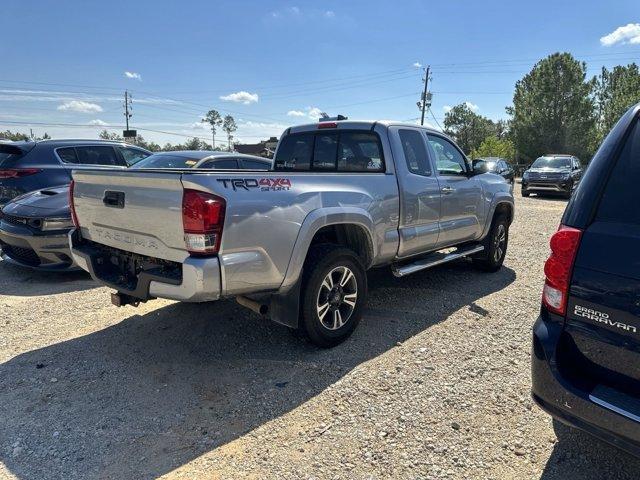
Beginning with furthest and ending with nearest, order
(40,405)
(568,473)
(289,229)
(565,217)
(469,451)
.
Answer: (289,229) < (40,405) < (469,451) < (568,473) < (565,217)

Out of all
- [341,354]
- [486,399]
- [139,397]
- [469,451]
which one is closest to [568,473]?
[469,451]

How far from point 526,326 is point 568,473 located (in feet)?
6.68

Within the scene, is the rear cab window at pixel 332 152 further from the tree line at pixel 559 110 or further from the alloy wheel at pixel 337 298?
the tree line at pixel 559 110

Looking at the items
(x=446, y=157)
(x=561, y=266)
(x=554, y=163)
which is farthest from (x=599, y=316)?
(x=554, y=163)

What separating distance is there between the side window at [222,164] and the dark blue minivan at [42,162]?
6.70 ft

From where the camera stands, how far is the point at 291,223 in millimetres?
3213

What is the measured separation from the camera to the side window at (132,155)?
8.45m

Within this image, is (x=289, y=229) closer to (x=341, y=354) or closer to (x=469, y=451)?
(x=341, y=354)

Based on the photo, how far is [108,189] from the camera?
3.34 meters

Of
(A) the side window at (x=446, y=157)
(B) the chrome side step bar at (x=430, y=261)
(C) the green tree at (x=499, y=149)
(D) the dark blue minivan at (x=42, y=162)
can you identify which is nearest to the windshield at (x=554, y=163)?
(B) the chrome side step bar at (x=430, y=261)

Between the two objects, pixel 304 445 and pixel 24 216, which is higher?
pixel 24 216

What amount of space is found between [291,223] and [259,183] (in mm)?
376

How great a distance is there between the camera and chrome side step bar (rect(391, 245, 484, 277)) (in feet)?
14.6

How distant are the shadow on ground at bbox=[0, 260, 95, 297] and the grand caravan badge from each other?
17.2 ft
